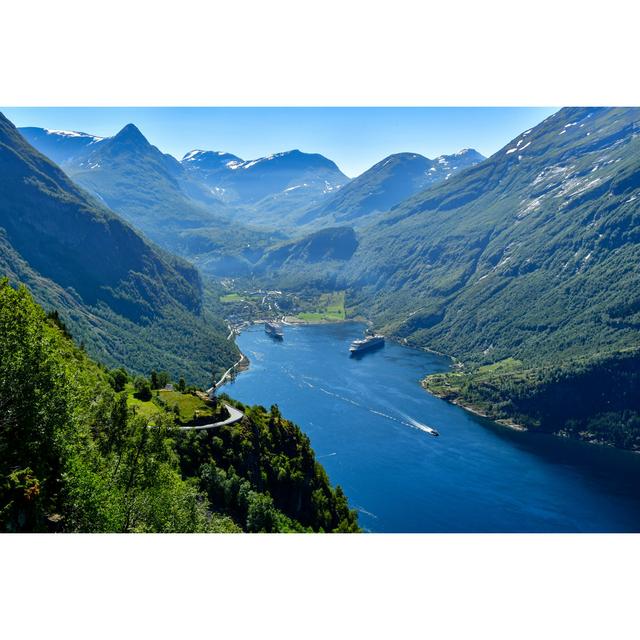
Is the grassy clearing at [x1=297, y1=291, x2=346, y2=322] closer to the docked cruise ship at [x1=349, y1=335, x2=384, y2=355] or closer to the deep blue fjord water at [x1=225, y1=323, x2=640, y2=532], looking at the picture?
the docked cruise ship at [x1=349, y1=335, x2=384, y2=355]

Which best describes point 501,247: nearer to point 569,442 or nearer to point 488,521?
point 569,442

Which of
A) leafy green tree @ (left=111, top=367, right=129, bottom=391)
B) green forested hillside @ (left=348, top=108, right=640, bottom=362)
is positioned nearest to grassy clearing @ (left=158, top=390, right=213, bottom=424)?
leafy green tree @ (left=111, top=367, right=129, bottom=391)

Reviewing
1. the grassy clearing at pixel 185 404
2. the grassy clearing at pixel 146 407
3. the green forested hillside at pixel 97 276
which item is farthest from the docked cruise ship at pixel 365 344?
the grassy clearing at pixel 146 407

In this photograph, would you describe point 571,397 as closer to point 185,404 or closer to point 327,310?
point 185,404

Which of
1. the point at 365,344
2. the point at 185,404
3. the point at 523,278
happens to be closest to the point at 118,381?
the point at 185,404

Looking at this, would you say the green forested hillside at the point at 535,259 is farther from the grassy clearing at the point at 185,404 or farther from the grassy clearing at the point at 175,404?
the grassy clearing at the point at 175,404
